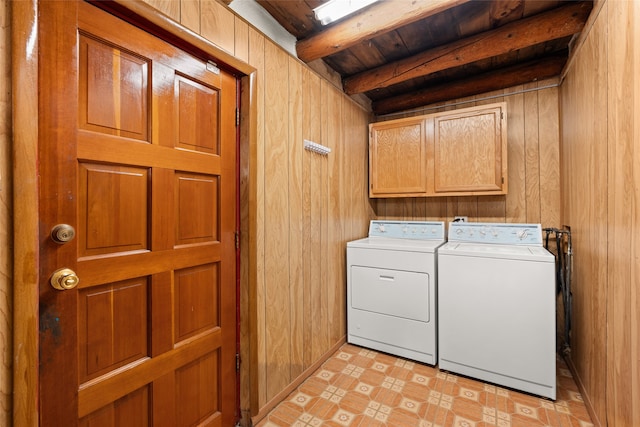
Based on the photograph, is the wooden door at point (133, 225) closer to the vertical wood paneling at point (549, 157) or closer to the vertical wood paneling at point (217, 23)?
the vertical wood paneling at point (217, 23)

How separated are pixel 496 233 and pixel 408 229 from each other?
2.41 feet

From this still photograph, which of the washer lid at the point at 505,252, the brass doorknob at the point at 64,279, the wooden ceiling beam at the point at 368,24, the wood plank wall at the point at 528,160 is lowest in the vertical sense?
the washer lid at the point at 505,252

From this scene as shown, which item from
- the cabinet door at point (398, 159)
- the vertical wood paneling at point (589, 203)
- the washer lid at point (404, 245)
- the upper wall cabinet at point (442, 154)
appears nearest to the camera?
the vertical wood paneling at point (589, 203)

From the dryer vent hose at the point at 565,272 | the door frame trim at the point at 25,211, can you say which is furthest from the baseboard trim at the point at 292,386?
the dryer vent hose at the point at 565,272

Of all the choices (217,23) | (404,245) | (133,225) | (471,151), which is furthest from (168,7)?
(471,151)

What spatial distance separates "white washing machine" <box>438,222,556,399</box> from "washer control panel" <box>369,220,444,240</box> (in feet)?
1.40

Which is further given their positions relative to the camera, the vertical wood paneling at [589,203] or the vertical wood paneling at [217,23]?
the vertical wood paneling at [589,203]

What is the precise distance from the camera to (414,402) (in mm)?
1732

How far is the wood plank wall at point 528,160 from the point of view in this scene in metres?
2.36

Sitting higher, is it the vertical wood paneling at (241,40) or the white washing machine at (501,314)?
the vertical wood paneling at (241,40)

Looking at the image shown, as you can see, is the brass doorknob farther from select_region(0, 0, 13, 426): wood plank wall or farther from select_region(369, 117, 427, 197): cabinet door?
select_region(369, 117, 427, 197): cabinet door

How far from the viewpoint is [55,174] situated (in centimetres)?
90

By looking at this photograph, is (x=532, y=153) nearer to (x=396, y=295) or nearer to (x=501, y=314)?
(x=501, y=314)

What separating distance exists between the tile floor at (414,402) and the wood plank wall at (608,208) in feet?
0.73
